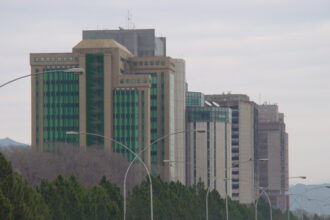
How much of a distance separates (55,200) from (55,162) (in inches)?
3083

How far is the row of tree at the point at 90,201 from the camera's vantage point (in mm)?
73438

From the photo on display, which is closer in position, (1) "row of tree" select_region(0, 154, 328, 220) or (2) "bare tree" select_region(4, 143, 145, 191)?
(1) "row of tree" select_region(0, 154, 328, 220)

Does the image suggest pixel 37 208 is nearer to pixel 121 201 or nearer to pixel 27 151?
pixel 121 201

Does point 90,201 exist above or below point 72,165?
below

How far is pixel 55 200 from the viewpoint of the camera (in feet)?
299

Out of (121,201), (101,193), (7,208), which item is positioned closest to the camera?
(7,208)

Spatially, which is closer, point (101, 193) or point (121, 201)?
point (101, 193)

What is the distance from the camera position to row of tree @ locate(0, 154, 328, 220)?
7344 centimetres

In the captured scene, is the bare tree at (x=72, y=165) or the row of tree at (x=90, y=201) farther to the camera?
the bare tree at (x=72, y=165)

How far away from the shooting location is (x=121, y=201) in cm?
10788

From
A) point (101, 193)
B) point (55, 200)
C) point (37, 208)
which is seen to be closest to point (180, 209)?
point (101, 193)

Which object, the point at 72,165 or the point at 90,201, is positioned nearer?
the point at 90,201

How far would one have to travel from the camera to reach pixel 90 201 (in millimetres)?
97438

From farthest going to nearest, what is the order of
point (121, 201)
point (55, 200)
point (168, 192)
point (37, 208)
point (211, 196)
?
A: point (211, 196)
point (168, 192)
point (121, 201)
point (55, 200)
point (37, 208)
